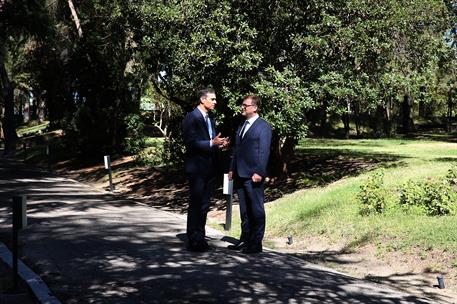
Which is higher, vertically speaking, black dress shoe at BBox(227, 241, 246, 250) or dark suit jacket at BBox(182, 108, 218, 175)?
dark suit jacket at BBox(182, 108, 218, 175)

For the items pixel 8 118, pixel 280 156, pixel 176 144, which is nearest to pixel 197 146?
pixel 280 156

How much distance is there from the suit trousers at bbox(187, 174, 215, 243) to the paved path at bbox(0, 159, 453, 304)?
40 centimetres

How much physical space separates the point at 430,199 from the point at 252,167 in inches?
140

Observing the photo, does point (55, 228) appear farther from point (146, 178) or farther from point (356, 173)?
point (146, 178)

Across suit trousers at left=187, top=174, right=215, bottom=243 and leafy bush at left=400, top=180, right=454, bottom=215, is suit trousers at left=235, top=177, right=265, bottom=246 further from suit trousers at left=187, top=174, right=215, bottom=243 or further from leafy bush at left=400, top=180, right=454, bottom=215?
leafy bush at left=400, top=180, right=454, bottom=215

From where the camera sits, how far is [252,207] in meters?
7.79

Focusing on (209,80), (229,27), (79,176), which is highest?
(229,27)

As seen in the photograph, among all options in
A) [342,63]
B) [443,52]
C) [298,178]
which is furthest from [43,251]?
[443,52]

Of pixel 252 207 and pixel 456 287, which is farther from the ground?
pixel 252 207

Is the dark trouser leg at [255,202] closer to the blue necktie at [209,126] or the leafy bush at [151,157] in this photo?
the blue necktie at [209,126]

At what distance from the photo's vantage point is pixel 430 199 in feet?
31.1

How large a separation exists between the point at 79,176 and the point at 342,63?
598 inches

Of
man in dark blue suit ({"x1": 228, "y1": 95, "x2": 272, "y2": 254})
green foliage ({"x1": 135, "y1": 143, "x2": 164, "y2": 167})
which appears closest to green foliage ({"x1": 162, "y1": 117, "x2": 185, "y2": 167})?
green foliage ({"x1": 135, "y1": 143, "x2": 164, "y2": 167})

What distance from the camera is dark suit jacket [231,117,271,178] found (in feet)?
25.2
